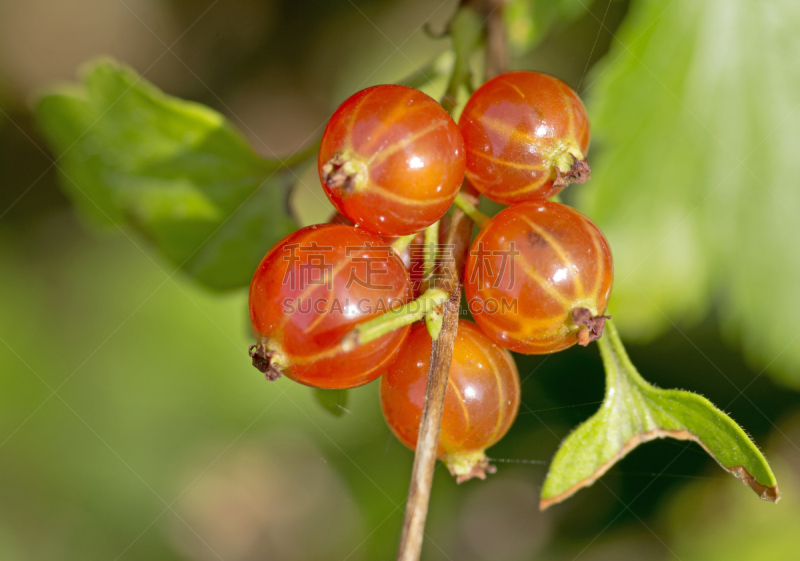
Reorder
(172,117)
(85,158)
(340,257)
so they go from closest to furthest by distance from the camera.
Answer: (340,257)
(172,117)
(85,158)

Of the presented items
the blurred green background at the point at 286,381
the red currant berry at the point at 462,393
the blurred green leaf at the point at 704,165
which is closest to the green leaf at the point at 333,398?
the red currant berry at the point at 462,393

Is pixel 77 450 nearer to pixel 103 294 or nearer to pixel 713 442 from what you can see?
pixel 103 294

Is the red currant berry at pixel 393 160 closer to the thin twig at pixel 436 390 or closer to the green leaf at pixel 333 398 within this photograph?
the thin twig at pixel 436 390

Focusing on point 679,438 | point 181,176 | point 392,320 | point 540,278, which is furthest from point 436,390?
point 181,176

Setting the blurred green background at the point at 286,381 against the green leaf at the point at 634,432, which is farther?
the blurred green background at the point at 286,381

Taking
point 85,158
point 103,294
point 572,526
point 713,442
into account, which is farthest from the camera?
point 103,294

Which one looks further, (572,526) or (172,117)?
(572,526)

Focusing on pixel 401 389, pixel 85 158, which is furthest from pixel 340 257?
pixel 85 158
